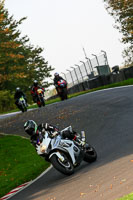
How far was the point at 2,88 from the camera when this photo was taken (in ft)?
201

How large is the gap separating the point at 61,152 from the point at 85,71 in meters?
Result: 34.2

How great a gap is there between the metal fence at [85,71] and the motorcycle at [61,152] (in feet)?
96.3

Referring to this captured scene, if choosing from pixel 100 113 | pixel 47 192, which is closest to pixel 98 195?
pixel 47 192

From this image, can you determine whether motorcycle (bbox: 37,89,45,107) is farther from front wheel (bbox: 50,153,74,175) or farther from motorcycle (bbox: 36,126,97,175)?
front wheel (bbox: 50,153,74,175)

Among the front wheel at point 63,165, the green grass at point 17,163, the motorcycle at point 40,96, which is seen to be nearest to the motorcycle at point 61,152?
the front wheel at point 63,165

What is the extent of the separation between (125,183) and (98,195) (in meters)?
0.46

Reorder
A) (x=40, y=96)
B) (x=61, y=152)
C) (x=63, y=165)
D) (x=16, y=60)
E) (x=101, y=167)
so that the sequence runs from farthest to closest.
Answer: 1. (x=16, y=60)
2. (x=40, y=96)
3. (x=61, y=152)
4. (x=63, y=165)
5. (x=101, y=167)

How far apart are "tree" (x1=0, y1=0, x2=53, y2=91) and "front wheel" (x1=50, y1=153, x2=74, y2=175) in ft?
110

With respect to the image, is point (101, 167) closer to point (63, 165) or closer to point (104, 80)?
point (63, 165)

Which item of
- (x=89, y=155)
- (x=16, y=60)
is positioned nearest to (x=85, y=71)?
(x=16, y=60)

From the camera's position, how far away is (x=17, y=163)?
15.8 metres

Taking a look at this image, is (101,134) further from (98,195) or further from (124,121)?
(98,195)

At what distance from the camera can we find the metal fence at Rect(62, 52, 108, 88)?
134 ft

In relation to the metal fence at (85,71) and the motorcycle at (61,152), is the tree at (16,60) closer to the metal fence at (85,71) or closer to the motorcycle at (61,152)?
the metal fence at (85,71)
